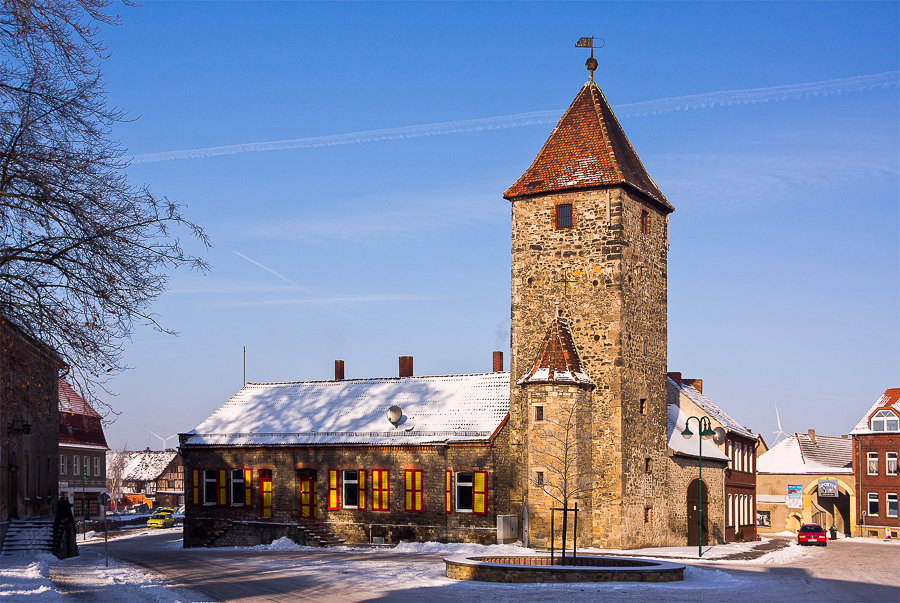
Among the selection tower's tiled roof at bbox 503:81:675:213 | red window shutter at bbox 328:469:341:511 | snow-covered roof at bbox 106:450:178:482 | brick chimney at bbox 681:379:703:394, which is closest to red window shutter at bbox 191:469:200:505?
red window shutter at bbox 328:469:341:511

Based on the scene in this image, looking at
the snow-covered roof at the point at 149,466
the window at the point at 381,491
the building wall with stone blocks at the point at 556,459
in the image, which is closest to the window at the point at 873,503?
the building wall with stone blocks at the point at 556,459

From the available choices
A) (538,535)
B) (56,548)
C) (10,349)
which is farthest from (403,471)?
(10,349)

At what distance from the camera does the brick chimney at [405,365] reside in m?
44.2

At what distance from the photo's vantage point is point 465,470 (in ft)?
114

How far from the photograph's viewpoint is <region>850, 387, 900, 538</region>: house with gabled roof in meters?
58.0

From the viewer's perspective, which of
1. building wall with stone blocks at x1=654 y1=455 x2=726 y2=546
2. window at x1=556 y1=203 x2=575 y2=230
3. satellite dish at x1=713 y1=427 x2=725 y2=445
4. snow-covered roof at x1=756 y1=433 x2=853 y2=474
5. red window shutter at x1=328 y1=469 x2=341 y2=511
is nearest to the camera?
window at x1=556 y1=203 x2=575 y2=230

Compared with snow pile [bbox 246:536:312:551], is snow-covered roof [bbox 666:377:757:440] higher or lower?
higher

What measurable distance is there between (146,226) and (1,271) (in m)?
1.99

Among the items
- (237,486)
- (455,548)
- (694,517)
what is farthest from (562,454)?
(237,486)

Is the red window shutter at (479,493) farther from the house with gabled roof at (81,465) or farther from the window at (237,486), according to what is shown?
the house with gabled roof at (81,465)

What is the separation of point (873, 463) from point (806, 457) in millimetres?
5534

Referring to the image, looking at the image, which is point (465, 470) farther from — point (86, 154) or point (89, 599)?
point (86, 154)

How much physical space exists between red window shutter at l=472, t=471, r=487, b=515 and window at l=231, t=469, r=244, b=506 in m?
10.7

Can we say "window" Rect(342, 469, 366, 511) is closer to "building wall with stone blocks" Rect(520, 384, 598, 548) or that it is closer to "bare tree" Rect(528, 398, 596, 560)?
"building wall with stone blocks" Rect(520, 384, 598, 548)
